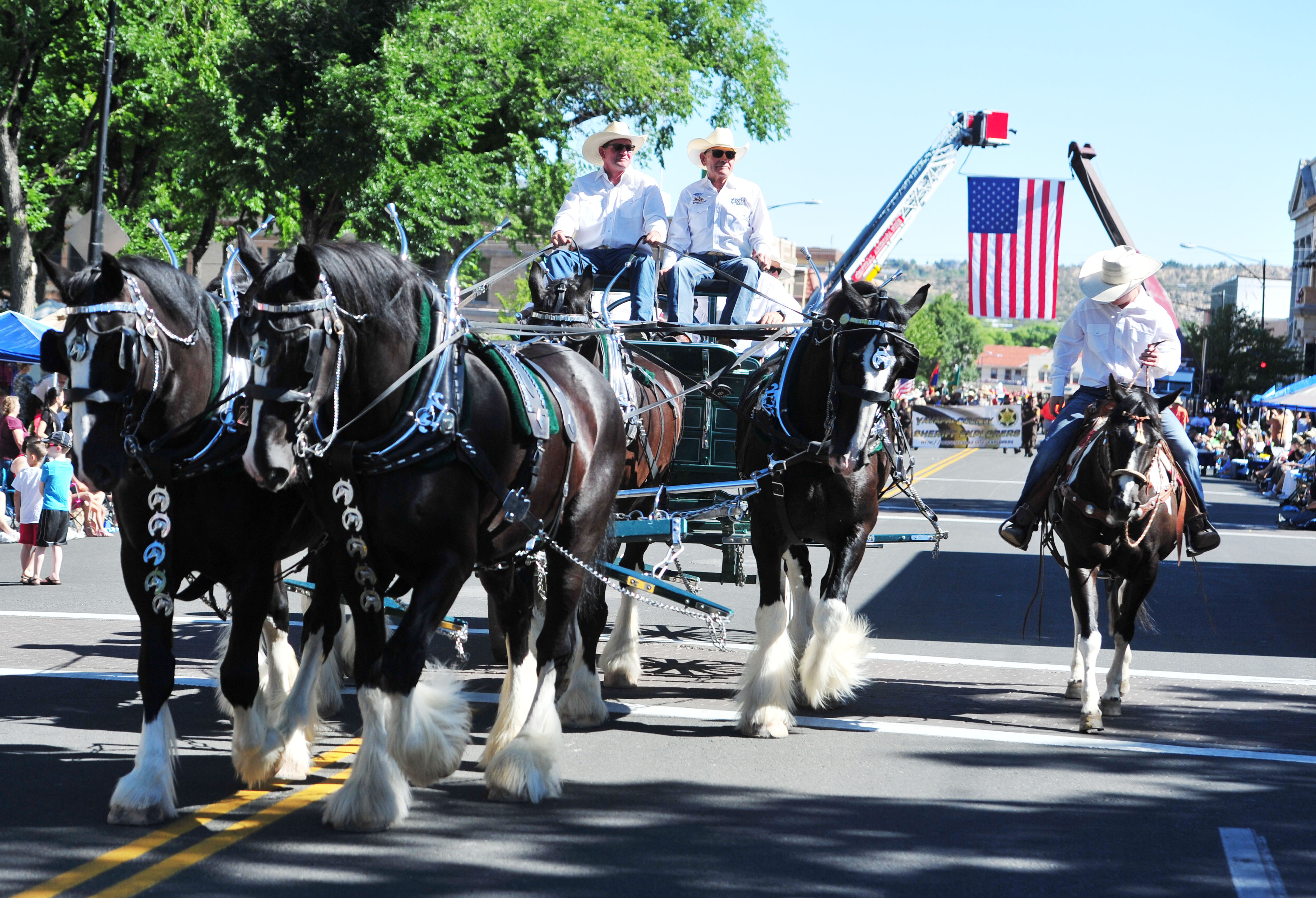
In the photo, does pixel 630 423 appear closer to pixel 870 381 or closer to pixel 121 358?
pixel 870 381

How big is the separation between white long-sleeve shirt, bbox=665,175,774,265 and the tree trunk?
17.4 meters

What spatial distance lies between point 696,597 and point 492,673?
1.58 m

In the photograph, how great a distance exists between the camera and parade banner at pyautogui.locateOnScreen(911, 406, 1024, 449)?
1807 inches

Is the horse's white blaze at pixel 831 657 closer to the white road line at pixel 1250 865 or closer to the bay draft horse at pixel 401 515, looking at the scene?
the bay draft horse at pixel 401 515

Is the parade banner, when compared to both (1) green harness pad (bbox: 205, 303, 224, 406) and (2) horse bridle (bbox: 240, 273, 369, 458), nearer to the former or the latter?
(1) green harness pad (bbox: 205, 303, 224, 406)

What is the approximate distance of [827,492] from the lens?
733cm

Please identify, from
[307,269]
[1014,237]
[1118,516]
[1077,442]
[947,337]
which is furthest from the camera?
[947,337]

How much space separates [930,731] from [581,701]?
1.94m

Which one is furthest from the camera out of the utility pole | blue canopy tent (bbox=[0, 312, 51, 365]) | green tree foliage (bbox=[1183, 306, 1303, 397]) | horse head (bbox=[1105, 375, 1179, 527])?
green tree foliage (bbox=[1183, 306, 1303, 397])

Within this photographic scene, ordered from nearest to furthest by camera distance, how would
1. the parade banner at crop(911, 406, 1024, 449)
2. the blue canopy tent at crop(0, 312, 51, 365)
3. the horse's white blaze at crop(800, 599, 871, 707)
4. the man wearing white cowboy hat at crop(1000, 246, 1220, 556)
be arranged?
the horse's white blaze at crop(800, 599, 871, 707), the man wearing white cowboy hat at crop(1000, 246, 1220, 556), the blue canopy tent at crop(0, 312, 51, 365), the parade banner at crop(911, 406, 1024, 449)

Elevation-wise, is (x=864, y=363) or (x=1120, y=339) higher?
(x=1120, y=339)

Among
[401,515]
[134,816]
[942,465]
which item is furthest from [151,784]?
[942,465]

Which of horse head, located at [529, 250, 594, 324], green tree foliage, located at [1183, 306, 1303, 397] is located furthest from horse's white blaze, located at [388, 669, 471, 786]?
green tree foliage, located at [1183, 306, 1303, 397]

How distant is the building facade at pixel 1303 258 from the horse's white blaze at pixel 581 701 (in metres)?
70.5
